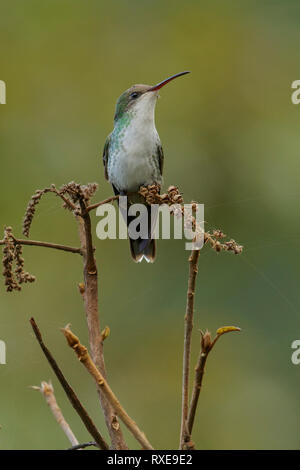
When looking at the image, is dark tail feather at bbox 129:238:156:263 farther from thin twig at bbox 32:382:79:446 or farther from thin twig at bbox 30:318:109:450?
thin twig at bbox 30:318:109:450

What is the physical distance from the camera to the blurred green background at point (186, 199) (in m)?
4.13

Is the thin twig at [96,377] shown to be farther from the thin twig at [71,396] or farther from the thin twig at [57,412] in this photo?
the thin twig at [57,412]

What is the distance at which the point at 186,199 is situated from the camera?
439 cm

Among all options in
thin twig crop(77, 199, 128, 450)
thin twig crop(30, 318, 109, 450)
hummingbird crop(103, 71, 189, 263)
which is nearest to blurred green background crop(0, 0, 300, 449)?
hummingbird crop(103, 71, 189, 263)

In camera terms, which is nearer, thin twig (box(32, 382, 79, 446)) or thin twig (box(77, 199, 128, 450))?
thin twig (box(77, 199, 128, 450))

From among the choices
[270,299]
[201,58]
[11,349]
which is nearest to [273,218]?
[270,299]

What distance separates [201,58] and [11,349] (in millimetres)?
3436

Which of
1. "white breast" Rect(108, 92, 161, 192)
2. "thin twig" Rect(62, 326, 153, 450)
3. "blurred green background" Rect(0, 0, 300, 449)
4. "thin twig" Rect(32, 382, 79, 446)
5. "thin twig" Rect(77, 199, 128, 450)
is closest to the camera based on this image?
"thin twig" Rect(62, 326, 153, 450)

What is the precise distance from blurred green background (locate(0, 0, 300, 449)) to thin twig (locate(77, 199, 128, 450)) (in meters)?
2.43

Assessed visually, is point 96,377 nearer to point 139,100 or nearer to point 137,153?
point 137,153

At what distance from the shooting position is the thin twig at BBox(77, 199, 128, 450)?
3.06 feet

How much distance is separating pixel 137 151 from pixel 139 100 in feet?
0.82

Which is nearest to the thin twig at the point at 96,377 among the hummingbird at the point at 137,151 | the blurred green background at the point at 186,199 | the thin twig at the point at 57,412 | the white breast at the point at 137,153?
the thin twig at the point at 57,412

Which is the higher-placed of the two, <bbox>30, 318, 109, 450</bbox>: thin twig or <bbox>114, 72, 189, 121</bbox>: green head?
<bbox>114, 72, 189, 121</bbox>: green head
